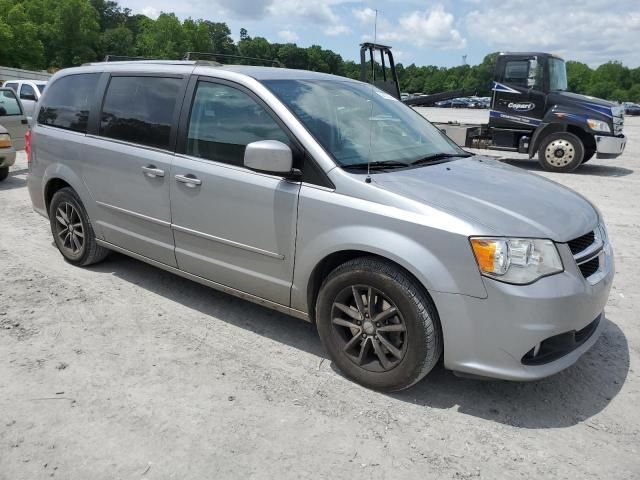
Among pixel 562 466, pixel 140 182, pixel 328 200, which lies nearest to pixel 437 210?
pixel 328 200

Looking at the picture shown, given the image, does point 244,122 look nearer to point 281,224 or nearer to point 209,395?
point 281,224

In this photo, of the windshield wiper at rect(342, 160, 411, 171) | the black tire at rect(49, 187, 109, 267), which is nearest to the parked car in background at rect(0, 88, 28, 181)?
the black tire at rect(49, 187, 109, 267)

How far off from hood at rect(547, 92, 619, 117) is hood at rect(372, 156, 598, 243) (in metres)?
9.69

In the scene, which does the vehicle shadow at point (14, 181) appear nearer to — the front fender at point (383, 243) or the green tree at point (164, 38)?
the front fender at point (383, 243)

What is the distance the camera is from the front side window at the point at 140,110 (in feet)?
13.7

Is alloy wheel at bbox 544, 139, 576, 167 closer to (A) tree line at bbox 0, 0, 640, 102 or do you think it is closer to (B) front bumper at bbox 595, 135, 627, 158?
(B) front bumper at bbox 595, 135, 627, 158

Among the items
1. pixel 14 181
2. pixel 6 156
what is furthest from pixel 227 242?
pixel 14 181

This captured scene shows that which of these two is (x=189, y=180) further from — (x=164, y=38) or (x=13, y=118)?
(x=164, y=38)

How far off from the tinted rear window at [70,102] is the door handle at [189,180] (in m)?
1.46

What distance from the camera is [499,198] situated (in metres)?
3.23

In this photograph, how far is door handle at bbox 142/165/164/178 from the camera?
4.11 metres

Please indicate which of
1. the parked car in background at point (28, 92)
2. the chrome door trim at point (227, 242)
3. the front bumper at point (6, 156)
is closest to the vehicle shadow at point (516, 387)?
the chrome door trim at point (227, 242)

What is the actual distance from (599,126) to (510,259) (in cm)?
1082

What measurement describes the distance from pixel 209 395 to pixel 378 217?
142 cm
